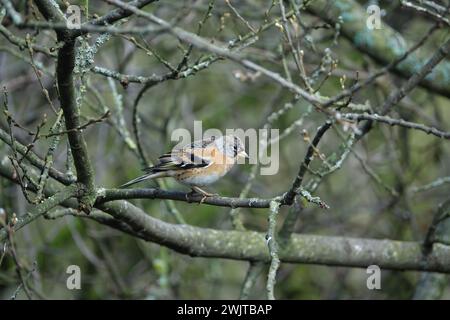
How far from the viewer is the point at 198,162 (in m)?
5.31

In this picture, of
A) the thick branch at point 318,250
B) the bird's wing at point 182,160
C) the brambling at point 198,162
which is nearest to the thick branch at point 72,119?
the brambling at point 198,162

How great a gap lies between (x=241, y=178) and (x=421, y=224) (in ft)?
7.60

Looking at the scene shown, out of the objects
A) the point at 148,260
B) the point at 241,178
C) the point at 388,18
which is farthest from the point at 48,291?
the point at 388,18

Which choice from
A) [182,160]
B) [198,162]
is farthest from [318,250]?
[182,160]

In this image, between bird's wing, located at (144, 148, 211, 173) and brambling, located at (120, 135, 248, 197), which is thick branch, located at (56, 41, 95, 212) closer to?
brambling, located at (120, 135, 248, 197)

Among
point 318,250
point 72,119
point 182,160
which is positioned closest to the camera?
point 72,119

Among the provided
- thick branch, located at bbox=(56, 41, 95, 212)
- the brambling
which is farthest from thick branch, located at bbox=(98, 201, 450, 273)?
thick branch, located at bbox=(56, 41, 95, 212)

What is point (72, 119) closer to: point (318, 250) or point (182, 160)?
point (182, 160)

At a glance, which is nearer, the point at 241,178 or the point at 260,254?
the point at 260,254

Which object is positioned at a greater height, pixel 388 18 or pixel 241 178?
pixel 388 18

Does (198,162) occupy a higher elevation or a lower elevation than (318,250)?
higher

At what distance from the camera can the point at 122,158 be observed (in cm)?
825

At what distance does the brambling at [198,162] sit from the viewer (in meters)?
5.18
